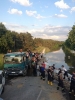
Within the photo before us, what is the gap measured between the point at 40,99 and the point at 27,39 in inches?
2447

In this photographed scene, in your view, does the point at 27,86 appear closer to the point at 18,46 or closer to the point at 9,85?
the point at 9,85

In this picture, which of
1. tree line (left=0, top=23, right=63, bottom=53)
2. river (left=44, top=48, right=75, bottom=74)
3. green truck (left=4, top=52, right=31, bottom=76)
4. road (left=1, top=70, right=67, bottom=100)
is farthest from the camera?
tree line (left=0, top=23, right=63, bottom=53)

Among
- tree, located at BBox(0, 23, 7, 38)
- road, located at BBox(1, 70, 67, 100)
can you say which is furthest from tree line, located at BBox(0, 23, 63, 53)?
road, located at BBox(1, 70, 67, 100)

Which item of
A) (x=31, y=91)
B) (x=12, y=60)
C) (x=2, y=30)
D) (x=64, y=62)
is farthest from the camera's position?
(x=2, y=30)

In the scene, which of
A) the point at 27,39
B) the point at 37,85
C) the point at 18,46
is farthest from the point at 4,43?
the point at 37,85

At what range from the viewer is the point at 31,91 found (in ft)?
50.5

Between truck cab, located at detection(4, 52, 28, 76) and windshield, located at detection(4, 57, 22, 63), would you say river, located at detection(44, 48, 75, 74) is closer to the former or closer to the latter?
truck cab, located at detection(4, 52, 28, 76)

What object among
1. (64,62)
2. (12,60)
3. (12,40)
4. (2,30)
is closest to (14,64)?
(12,60)

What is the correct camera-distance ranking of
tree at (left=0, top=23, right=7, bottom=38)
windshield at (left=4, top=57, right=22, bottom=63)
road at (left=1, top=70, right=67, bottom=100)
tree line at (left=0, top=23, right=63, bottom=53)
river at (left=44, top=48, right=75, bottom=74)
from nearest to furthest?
road at (left=1, top=70, right=67, bottom=100) < windshield at (left=4, top=57, right=22, bottom=63) < river at (left=44, top=48, right=75, bottom=74) < tree line at (left=0, top=23, right=63, bottom=53) < tree at (left=0, top=23, right=7, bottom=38)

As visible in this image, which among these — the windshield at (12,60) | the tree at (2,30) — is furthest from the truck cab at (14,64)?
the tree at (2,30)

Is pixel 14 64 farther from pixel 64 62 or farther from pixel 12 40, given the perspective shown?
pixel 12 40

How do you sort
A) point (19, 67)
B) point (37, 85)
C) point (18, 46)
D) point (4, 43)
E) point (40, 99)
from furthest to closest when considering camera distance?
point (18, 46), point (4, 43), point (19, 67), point (37, 85), point (40, 99)

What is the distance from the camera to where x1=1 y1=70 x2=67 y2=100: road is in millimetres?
13984

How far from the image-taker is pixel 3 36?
57938 millimetres
